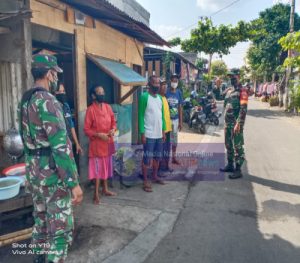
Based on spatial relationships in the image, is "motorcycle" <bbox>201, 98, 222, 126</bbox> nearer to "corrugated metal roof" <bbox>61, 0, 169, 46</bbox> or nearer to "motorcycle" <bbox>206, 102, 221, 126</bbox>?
"motorcycle" <bbox>206, 102, 221, 126</bbox>

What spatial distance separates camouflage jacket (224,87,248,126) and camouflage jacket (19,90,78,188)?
Result: 417 centimetres

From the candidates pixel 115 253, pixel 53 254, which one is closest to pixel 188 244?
pixel 115 253

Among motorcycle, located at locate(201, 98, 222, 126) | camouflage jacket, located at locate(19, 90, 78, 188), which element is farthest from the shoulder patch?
motorcycle, located at locate(201, 98, 222, 126)

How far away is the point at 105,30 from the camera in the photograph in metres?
6.12

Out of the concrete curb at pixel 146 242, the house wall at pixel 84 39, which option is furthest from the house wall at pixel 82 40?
the concrete curb at pixel 146 242

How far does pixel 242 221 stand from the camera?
408 centimetres

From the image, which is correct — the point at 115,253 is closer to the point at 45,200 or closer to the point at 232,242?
the point at 45,200

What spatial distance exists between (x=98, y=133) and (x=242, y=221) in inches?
96.8

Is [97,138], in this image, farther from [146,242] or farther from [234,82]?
[234,82]

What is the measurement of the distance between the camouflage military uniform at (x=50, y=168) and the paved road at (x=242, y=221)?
1.13m

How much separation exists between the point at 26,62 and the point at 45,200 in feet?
5.59

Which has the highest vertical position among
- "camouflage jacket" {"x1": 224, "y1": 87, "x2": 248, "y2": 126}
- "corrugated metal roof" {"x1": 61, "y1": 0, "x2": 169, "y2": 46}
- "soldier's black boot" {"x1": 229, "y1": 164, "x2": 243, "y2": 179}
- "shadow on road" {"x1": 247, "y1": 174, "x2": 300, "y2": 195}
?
"corrugated metal roof" {"x1": 61, "y1": 0, "x2": 169, "y2": 46}

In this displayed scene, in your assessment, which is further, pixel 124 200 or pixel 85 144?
pixel 85 144

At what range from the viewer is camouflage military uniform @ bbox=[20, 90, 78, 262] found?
94.8 inches
